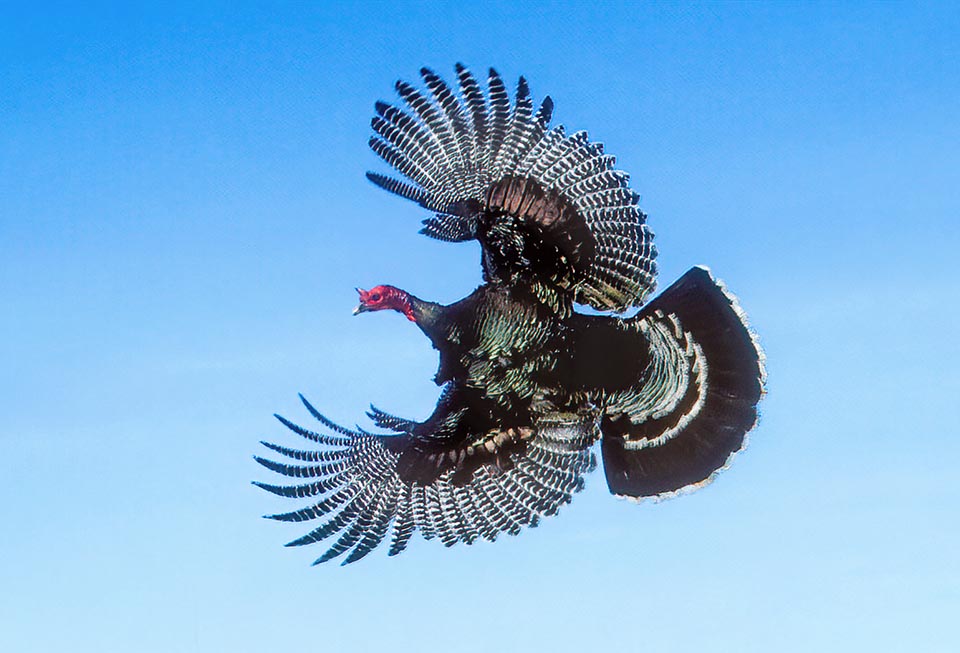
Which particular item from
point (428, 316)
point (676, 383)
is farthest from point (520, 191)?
point (676, 383)

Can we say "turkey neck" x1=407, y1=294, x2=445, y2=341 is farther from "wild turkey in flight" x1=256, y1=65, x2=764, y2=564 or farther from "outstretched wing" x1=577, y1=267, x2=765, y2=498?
"outstretched wing" x1=577, y1=267, x2=765, y2=498

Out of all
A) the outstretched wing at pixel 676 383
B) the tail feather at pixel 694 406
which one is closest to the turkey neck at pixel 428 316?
the outstretched wing at pixel 676 383

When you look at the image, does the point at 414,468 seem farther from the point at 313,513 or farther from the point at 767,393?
the point at 767,393

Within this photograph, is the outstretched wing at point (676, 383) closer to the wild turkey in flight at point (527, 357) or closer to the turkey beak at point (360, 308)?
the wild turkey in flight at point (527, 357)

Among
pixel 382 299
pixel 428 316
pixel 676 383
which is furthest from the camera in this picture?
pixel 676 383

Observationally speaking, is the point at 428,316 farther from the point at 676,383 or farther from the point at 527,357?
the point at 676,383

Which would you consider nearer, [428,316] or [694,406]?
[428,316]

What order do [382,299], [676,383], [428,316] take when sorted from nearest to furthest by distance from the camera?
[428,316], [382,299], [676,383]
